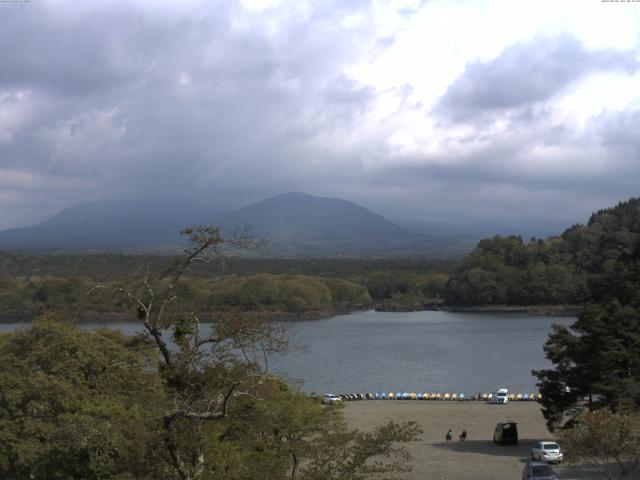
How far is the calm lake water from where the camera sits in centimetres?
3881

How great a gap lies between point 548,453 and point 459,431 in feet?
25.1

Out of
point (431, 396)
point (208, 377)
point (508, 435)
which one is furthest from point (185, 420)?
point (431, 396)

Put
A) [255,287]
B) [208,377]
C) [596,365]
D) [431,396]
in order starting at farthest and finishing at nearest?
[255,287]
[431,396]
[596,365]
[208,377]

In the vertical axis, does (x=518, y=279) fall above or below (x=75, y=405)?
below

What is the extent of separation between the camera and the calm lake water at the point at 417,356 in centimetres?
3881

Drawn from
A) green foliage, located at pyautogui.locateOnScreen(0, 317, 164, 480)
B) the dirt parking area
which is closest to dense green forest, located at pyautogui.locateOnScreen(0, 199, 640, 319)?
the dirt parking area

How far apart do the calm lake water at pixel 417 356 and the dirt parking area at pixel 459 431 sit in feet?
13.9

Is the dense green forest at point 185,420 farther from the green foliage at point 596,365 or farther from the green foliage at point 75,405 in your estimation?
the green foliage at point 596,365

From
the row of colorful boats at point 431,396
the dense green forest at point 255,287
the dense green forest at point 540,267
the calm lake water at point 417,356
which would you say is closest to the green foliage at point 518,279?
the dense green forest at point 540,267

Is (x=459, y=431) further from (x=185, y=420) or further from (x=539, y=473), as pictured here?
(x=185, y=420)

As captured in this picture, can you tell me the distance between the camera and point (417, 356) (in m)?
49.1

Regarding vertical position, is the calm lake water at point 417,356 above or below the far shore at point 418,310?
above

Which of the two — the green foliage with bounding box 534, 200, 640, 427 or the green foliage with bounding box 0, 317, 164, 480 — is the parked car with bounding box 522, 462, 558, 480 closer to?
→ the green foliage with bounding box 534, 200, 640, 427

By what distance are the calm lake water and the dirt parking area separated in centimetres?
423
